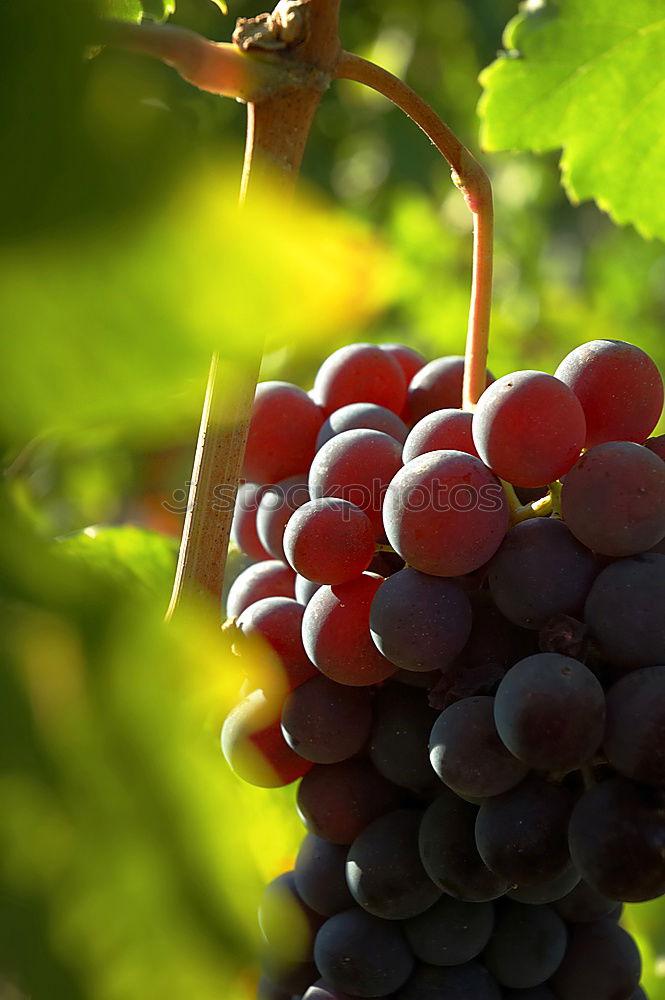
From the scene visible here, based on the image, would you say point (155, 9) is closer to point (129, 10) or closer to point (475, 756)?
point (129, 10)

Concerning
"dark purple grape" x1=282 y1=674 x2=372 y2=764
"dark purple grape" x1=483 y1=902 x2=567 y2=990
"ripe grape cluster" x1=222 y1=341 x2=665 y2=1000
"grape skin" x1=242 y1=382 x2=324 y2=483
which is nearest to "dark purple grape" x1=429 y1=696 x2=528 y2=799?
"ripe grape cluster" x1=222 y1=341 x2=665 y2=1000

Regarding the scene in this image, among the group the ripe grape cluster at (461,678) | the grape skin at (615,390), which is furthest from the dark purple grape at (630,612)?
the grape skin at (615,390)

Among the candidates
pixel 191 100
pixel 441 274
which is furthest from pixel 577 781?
pixel 441 274

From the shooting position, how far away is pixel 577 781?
2.25ft

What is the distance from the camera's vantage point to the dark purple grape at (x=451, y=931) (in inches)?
30.6

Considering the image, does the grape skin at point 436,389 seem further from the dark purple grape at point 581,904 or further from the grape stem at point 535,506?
the dark purple grape at point 581,904

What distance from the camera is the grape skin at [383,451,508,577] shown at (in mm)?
675

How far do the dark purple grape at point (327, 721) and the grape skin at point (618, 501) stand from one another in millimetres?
217

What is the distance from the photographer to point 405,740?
2.45 ft

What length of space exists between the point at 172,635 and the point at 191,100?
161cm

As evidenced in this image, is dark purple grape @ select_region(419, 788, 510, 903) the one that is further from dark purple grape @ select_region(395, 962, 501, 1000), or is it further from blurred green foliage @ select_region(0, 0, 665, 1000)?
blurred green foliage @ select_region(0, 0, 665, 1000)

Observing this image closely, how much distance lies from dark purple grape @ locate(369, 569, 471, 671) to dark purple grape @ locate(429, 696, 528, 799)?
41mm

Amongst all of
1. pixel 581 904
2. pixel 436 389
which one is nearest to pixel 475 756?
pixel 581 904

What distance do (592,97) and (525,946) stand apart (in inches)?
34.8
